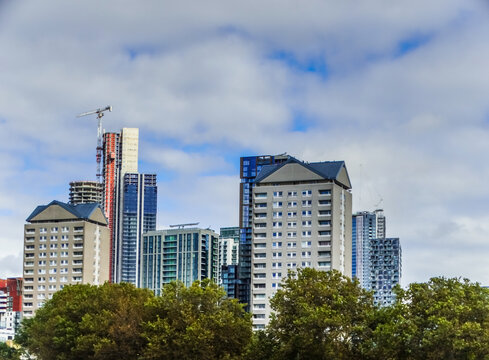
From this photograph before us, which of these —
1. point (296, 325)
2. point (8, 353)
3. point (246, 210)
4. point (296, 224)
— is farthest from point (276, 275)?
point (246, 210)

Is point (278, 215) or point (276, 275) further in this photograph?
point (278, 215)

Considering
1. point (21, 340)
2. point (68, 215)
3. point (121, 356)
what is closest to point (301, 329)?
point (121, 356)

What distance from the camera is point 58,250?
133750 mm

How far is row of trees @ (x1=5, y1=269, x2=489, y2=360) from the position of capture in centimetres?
4588

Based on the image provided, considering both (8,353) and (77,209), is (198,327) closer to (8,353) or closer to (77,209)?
(8,353)

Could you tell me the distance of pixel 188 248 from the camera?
600 ft

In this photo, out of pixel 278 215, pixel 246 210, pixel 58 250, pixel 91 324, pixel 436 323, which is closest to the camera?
pixel 436 323

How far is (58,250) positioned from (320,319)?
307ft

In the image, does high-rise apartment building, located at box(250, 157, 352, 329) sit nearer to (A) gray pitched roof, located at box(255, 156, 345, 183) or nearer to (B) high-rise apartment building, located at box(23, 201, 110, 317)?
(A) gray pitched roof, located at box(255, 156, 345, 183)

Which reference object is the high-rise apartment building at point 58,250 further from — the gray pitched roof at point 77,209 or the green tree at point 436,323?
the green tree at point 436,323

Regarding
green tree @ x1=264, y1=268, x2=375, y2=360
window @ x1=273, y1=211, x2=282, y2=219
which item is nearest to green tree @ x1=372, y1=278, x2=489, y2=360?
green tree @ x1=264, y1=268, x2=375, y2=360

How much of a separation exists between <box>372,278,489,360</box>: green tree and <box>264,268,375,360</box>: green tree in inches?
65.9

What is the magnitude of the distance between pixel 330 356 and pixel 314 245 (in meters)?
59.7

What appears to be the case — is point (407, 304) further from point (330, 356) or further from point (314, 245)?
point (314, 245)
